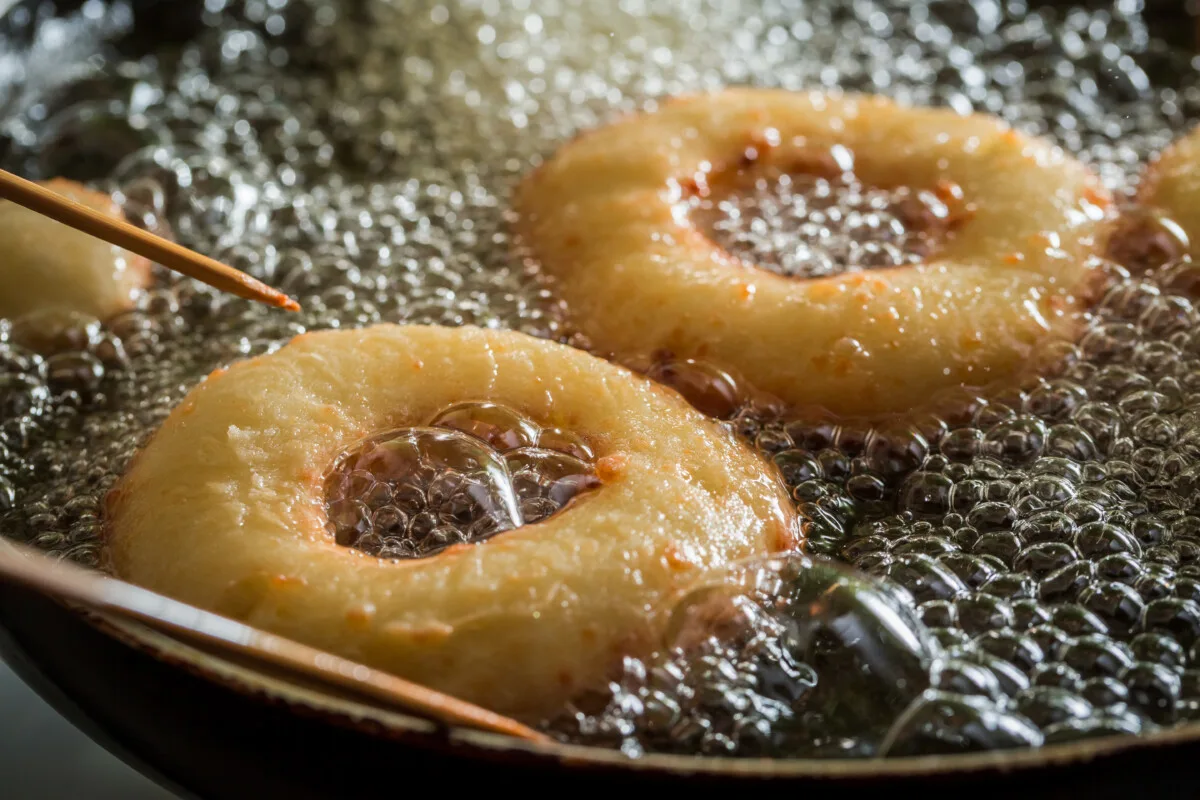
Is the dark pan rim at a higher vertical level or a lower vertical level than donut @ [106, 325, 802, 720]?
higher

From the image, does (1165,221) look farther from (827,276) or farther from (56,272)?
(56,272)

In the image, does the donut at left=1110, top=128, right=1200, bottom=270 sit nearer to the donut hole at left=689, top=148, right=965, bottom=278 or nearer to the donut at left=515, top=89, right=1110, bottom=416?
the donut at left=515, top=89, right=1110, bottom=416

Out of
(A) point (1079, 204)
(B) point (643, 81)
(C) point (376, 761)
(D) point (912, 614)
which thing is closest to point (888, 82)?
(B) point (643, 81)

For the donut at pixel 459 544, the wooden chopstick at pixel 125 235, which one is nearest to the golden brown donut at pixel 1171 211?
the donut at pixel 459 544

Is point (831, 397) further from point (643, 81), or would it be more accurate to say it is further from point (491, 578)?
point (643, 81)

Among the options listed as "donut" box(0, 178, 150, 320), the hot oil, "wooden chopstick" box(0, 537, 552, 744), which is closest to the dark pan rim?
"wooden chopstick" box(0, 537, 552, 744)

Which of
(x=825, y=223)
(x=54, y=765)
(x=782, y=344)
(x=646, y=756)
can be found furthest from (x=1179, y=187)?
(x=54, y=765)

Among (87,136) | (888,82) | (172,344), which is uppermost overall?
(888,82)
